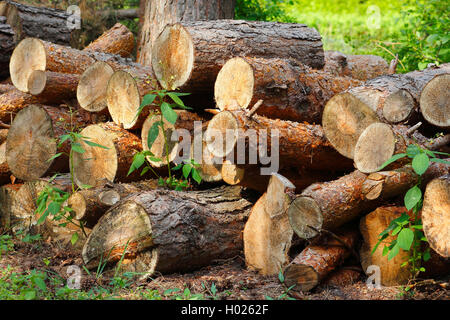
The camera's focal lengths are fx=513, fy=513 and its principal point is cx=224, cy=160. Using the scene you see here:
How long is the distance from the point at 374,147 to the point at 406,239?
537mm

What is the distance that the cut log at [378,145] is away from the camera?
2840mm

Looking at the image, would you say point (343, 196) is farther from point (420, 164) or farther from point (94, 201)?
point (94, 201)

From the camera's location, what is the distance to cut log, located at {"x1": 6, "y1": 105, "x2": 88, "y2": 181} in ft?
13.1

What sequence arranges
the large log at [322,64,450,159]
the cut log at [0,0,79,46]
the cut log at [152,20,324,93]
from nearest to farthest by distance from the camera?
the large log at [322,64,450,159] < the cut log at [152,20,324,93] < the cut log at [0,0,79,46]

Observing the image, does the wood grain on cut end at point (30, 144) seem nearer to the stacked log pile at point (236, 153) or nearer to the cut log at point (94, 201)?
the stacked log pile at point (236, 153)

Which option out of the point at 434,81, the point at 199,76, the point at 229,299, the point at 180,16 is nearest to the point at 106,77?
the point at 199,76

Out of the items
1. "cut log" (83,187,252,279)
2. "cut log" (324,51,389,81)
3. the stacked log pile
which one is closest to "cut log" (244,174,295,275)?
the stacked log pile

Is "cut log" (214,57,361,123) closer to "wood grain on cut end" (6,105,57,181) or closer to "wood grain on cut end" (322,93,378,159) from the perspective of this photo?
"wood grain on cut end" (322,93,378,159)

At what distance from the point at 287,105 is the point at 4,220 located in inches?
103

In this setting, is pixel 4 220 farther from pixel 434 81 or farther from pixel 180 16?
pixel 434 81

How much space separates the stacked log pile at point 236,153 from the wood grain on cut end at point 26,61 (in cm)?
2

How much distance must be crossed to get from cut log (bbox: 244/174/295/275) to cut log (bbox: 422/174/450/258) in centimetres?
78

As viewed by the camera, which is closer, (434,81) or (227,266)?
(434,81)

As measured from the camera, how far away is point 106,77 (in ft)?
13.2
